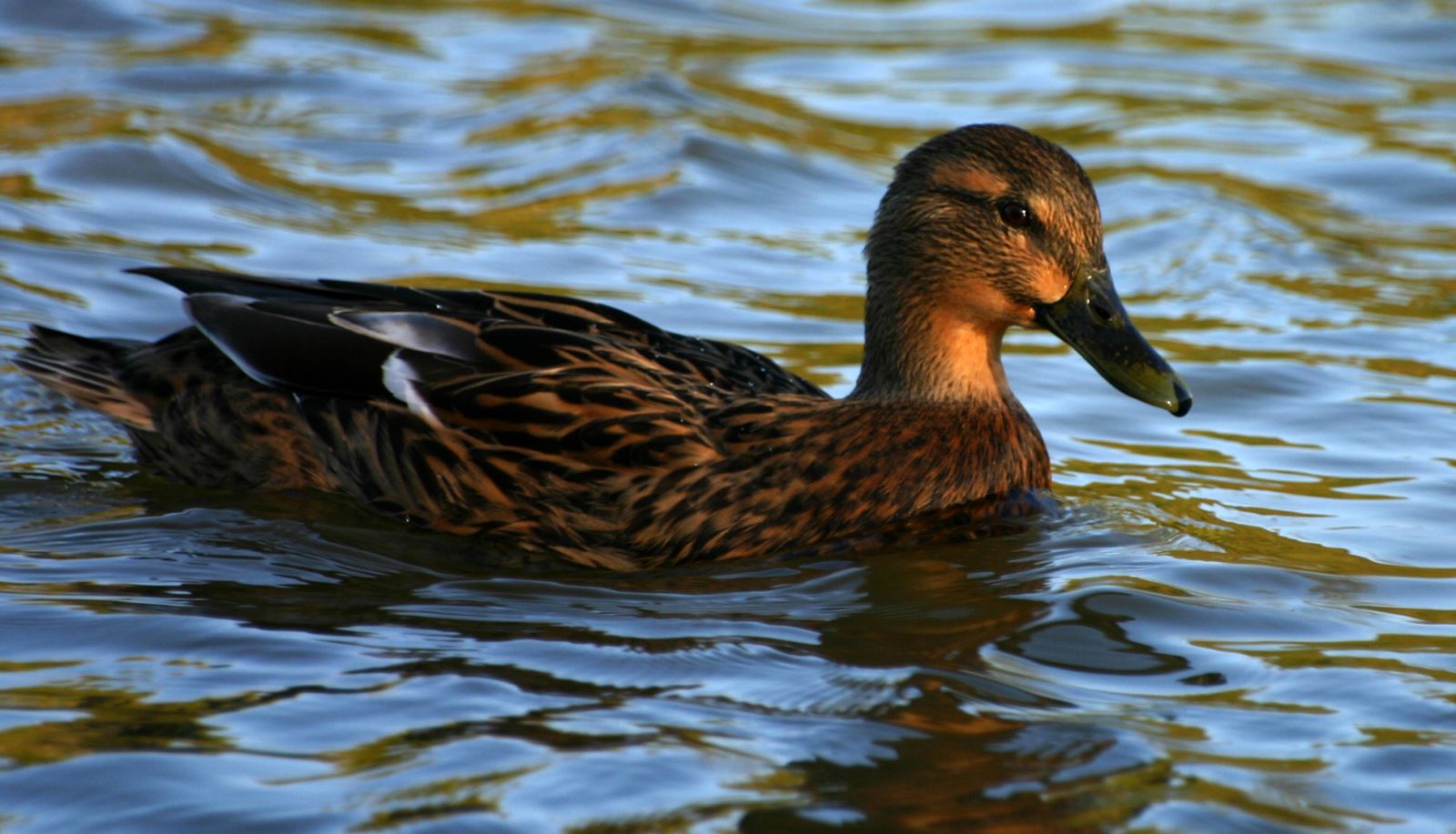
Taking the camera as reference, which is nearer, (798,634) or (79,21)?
(798,634)

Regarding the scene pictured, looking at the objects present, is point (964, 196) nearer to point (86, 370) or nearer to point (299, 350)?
point (299, 350)

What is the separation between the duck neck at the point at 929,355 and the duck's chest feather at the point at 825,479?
0.07m

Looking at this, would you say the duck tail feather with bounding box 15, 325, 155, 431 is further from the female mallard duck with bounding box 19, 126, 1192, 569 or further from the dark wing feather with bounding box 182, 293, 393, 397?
the dark wing feather with bounding box 182, 293, 393, 397

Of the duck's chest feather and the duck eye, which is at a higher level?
the duck eye

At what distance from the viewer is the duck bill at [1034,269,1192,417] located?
289 inches

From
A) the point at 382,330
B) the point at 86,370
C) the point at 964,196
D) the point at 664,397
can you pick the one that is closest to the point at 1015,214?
the point at 964,196

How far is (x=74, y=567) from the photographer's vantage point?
697cm

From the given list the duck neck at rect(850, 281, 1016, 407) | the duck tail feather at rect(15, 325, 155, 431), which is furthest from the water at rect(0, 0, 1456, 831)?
the duck neck at rect(850, 281, 1016, 407)

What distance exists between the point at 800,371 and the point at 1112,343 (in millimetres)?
2629

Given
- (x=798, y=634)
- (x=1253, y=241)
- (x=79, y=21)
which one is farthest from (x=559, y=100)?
(x=798, y=634)

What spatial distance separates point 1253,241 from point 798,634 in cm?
617

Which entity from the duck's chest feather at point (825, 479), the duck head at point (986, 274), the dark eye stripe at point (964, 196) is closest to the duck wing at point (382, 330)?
the duck's chest feather at point (825, 479)

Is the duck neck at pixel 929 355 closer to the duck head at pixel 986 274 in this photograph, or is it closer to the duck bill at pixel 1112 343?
the duck head at pixel 986 274

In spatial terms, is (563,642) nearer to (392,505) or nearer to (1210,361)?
(392,505)
